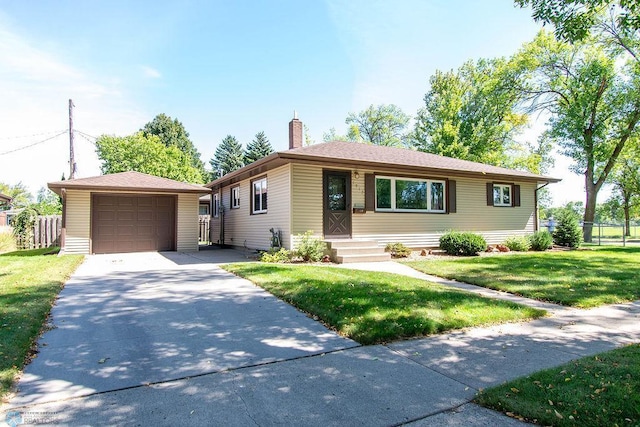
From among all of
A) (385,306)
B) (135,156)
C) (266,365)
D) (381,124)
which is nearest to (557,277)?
(385,306)

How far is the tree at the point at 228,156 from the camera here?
158ft

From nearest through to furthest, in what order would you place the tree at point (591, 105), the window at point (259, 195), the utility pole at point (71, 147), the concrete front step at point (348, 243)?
the concrete front step at point (348, 243) < the window at point (259, 195) < the tree at point (591, 105) < the utility pole at point (71, 147)

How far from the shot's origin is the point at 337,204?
1124 centimetres

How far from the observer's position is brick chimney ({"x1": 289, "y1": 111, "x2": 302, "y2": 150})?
1292 centimetres

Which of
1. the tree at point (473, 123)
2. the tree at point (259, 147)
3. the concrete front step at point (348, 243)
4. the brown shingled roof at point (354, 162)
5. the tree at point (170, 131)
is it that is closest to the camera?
the brown shingled roof at point (354, 162)

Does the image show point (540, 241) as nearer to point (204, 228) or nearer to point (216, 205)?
point (216, 205)

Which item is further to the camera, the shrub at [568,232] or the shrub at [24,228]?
the shrub at [568,232]

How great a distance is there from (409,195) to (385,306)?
836cm

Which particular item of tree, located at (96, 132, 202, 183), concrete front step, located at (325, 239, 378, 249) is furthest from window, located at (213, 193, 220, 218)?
tree, located at (96, 132, 202, 183)

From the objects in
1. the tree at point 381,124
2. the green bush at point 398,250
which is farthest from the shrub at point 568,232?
the tree at point 381,124

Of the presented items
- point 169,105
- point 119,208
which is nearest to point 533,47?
point 169,105

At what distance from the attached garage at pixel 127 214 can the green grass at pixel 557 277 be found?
8.70 m

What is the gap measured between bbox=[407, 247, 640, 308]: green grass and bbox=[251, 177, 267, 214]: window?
538 centimetres

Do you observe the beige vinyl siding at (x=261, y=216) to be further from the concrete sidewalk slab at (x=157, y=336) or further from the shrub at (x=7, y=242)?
the shrub at (x=7, y=242)
